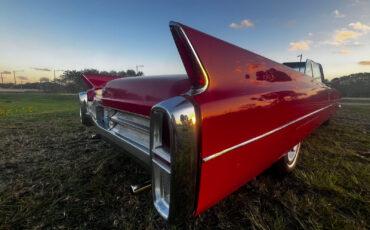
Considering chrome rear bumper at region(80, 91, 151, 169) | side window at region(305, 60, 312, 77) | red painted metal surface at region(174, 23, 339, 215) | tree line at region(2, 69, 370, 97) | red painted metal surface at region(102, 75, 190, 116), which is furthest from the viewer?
tree line at region(2, 69, 370, 97)

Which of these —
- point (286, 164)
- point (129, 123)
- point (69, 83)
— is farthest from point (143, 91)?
point (69, 83)

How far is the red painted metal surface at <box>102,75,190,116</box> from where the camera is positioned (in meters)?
1.15

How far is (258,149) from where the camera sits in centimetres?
119

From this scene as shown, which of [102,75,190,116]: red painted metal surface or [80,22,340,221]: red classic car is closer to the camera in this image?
[80,22,340,221]: red classic car

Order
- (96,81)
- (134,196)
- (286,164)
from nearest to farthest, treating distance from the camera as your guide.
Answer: (134,196) → (286,164) → (96,81)

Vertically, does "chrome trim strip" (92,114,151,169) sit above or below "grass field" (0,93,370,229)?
above

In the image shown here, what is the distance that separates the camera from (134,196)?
1.65 metres

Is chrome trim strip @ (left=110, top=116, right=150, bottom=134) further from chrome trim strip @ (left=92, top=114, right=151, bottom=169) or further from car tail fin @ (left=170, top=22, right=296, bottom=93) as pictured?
car tail fin @ (left=170, top=22, right=296, bottom=93)

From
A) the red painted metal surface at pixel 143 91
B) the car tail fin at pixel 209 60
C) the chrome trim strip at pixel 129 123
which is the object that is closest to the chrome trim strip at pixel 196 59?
the car tail fin at pixel 209 60

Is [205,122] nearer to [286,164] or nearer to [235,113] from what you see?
[235,113]

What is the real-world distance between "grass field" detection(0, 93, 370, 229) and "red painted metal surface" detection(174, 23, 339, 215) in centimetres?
49

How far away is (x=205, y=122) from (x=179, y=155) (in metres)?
0.21

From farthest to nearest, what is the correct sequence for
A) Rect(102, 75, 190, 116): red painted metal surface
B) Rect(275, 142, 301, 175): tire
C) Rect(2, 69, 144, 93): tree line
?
Rect(2, 69, 144, 93): tree line, Rect(275, 142, 301, 175): tire, Rect(102, 75, 190, 116): red painted metal surface

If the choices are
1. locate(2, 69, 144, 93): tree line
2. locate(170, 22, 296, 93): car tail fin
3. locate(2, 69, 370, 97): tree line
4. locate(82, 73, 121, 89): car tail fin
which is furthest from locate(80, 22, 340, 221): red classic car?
locate(2, 69, 144, 93): tree line
